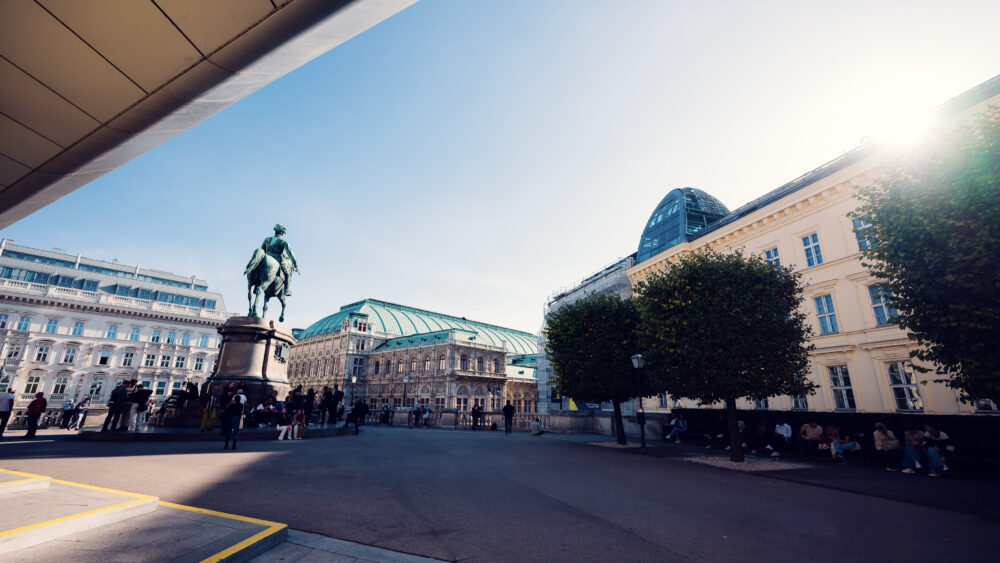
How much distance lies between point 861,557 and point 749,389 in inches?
425

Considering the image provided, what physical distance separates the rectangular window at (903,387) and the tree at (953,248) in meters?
7.72

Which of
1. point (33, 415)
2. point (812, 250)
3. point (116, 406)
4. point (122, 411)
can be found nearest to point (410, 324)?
point (33, 415)

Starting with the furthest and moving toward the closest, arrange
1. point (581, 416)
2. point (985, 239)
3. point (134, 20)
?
1. point (581, 416)
2. point (985, 239)
3. point (134, 20)

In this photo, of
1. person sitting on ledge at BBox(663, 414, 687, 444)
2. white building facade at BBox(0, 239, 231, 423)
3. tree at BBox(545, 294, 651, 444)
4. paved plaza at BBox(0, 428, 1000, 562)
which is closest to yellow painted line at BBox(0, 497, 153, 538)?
paved plaza at BBox(0, 428, 1000, 562)

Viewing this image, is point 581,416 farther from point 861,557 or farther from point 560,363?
point 861,557

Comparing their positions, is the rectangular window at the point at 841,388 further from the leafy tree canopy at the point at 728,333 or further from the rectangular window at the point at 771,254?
the rectangular window at the point at 771,254

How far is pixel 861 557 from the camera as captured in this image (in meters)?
5.41

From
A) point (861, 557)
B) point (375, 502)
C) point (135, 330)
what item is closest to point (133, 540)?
point (375, 502)

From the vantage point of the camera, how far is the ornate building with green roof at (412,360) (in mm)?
66062

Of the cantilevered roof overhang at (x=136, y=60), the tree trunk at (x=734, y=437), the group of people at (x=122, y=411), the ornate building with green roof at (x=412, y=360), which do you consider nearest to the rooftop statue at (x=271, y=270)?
the group of people at (x=122, y=411)

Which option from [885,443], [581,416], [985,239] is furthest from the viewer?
[581,416]

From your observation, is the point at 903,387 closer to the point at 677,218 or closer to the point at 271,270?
the point at 677,218

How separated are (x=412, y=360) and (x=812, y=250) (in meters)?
59.9

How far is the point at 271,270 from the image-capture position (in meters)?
20.6
